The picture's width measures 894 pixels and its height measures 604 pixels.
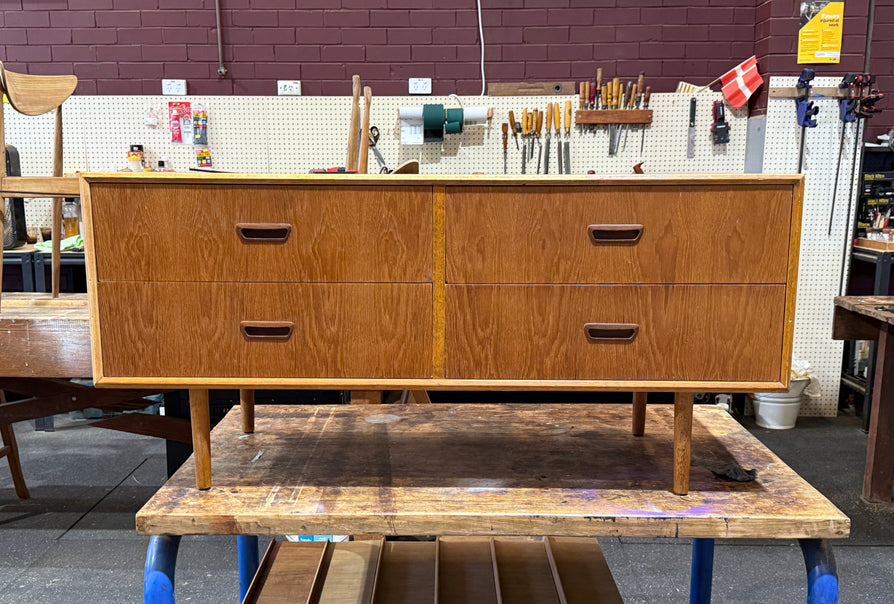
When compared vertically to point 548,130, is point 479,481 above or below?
below

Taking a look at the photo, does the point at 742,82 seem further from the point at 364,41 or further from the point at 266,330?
the point at 266,330

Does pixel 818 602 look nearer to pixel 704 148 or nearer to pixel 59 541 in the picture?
pixel 59 541

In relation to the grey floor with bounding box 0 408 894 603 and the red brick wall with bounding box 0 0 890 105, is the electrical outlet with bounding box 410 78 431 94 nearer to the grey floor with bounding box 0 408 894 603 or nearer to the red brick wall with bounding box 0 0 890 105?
the red brick wall with bounding box 0 0 890 105

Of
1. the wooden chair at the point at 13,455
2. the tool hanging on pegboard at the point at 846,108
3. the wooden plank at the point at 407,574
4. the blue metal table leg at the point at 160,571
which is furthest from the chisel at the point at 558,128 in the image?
the blue metal table leg at the point at 160,571

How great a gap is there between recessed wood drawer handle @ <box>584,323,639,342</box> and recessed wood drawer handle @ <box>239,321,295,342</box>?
0.53m

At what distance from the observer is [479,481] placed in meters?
1.27

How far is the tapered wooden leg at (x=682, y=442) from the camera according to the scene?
121 centimetres

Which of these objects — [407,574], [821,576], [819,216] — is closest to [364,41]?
[819,216]

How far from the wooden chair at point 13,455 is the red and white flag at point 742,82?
408 centimetres

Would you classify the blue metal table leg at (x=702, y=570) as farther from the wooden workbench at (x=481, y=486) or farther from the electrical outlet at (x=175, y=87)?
the electrical outlet at (x=175, y=87)

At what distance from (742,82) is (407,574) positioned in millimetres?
3551

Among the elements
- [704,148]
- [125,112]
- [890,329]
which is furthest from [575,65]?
[125,112]

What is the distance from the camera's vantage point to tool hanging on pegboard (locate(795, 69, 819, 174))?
366 centimetres

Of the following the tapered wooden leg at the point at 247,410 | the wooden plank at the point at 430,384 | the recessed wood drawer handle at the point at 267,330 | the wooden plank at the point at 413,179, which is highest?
the wooden plank at the point at 413,179
